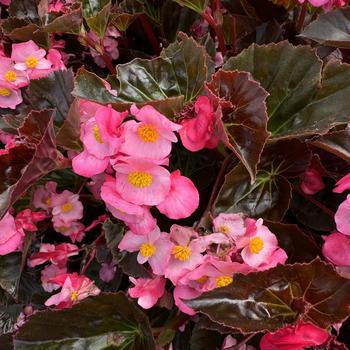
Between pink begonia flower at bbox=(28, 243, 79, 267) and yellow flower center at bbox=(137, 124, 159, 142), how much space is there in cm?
29

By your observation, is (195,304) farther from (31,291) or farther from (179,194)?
(31,291)

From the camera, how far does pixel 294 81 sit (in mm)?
724

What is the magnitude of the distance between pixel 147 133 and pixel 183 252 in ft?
0.44

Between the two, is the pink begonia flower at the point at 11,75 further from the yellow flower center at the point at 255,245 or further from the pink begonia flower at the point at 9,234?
the yellow flower center at the point at 255,245

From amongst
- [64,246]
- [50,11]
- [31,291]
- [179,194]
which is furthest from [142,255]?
[50,11]

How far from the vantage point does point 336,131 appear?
0.67m

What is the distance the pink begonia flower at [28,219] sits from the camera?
76 cm

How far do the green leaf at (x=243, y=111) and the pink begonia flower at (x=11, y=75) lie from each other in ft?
1.04

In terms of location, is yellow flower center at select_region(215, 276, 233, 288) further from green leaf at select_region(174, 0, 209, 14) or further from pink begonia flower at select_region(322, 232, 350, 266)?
green leaf at select_region(174, 0, 209, 14)

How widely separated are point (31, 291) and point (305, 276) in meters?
0.51

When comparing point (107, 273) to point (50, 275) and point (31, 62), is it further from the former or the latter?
point (31, 62)

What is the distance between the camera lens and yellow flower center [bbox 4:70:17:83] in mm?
839

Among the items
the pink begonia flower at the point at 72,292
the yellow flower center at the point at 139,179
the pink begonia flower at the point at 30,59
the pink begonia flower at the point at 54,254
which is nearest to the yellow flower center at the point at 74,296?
the pink begonia flower at the point at 72,292

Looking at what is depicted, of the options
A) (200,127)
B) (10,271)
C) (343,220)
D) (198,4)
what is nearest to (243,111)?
(200,127)
